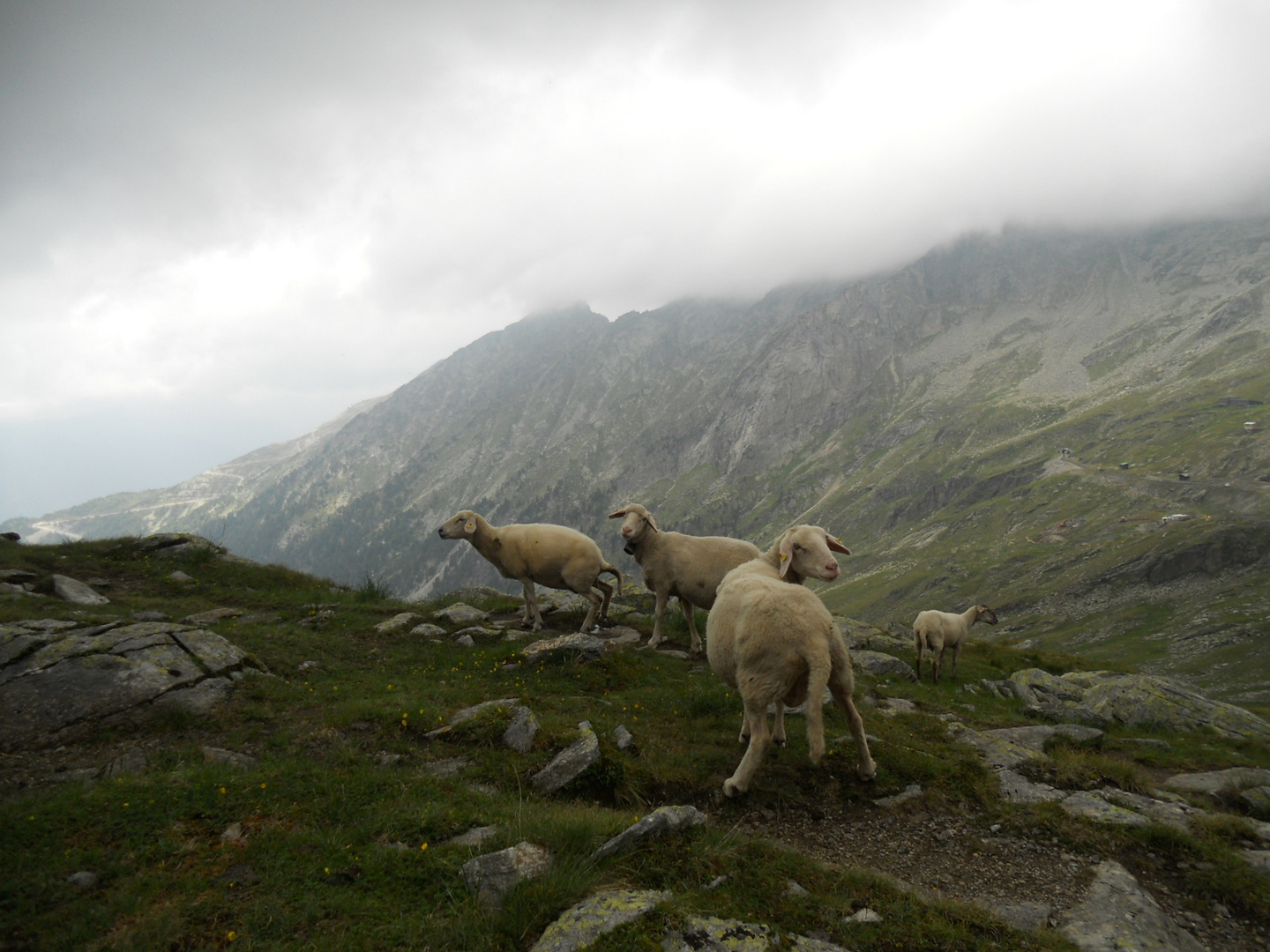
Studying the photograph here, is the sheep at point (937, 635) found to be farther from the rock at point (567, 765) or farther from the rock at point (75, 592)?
the rock at point (75, 592)

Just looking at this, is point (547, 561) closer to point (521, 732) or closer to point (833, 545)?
point (521, 732)

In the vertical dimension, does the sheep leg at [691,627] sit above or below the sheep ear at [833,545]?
below

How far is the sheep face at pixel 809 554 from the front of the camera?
39.2ft

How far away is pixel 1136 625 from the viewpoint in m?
81.6

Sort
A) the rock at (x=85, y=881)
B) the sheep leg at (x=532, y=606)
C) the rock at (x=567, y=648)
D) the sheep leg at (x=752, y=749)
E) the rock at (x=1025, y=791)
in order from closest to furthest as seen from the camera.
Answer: the rock at (x=85, y=881)
the sheep leg at (x=752, y=749)
the rock at (x=1025, y=791)
the rock at (x=567, y=648)
the sheep leg at (x=532, y=606)

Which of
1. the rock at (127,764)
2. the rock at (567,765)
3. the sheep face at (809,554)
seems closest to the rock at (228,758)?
the rock at (127,764)

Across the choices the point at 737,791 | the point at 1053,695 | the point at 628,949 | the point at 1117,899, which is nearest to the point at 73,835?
the point at 628,949

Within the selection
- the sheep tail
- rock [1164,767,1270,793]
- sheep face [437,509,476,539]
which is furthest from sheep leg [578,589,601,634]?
rock [1164,767,1270,793]

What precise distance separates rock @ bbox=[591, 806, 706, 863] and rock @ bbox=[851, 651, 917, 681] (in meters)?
14.4

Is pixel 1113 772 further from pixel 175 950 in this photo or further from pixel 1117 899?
pixel 175 950

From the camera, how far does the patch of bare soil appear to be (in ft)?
21.8

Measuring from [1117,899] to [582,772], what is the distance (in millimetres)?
6860

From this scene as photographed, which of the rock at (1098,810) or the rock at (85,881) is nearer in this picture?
the rock at (85,881)

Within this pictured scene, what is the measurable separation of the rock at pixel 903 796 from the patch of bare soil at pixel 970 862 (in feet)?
0.64
